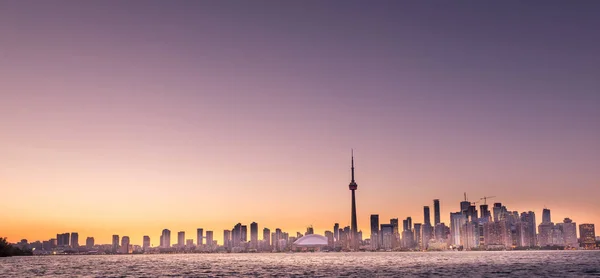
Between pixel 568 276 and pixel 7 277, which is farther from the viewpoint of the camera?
pixel 7 277

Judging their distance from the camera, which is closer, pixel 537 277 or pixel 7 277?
pixel 537 277

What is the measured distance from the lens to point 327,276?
5108 inches

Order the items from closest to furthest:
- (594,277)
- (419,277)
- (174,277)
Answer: (594,277) < (419,277) < (174,277)

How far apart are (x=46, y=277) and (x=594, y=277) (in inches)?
4639

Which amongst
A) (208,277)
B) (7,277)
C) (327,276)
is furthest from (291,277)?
(7,277)

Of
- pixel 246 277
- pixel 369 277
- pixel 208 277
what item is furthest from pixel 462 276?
pixel 208 277

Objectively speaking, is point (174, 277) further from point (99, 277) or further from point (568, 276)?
point (568, 276)

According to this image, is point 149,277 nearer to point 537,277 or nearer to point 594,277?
point 537,277

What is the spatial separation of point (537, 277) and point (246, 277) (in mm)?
60943

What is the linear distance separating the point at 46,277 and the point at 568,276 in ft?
379

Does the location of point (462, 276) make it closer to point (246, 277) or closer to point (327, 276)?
point (327, 276)

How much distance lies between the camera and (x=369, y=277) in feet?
405

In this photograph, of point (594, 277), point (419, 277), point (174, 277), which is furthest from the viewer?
point (174, 277)

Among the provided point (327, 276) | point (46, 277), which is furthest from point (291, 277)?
point (46, 277)
